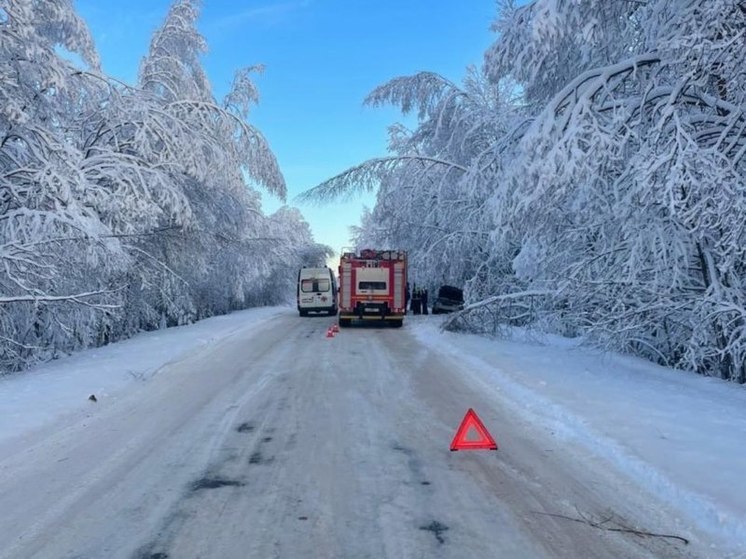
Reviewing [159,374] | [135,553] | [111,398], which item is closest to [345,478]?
[135,553]

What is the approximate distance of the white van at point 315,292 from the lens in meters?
36.6

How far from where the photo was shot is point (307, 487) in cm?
510

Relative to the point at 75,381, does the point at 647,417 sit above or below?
above

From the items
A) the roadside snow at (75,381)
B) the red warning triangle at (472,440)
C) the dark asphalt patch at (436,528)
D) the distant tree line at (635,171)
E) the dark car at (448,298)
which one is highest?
the distant tree line at (635,171)

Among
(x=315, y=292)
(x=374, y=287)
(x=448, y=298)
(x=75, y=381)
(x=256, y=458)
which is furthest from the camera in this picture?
(x=315, y=292)

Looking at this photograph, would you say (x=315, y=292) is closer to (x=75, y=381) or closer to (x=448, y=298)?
(x=448, y=298)

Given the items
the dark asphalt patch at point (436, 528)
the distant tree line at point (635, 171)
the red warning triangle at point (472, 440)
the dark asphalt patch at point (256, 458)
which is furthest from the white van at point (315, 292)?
the dark asphalt patch at point (436, 528)

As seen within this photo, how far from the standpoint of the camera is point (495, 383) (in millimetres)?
10609

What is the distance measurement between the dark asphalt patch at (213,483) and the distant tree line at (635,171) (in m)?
6.21

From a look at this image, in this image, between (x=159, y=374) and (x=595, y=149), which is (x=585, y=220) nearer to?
(x=595, y=149)

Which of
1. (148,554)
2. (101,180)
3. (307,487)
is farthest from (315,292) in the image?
(148,554)

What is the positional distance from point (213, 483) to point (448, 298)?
87.7 feet

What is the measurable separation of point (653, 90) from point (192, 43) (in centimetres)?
1930

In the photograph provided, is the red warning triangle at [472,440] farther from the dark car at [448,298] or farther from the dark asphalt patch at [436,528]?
the dark car at [448,298]
